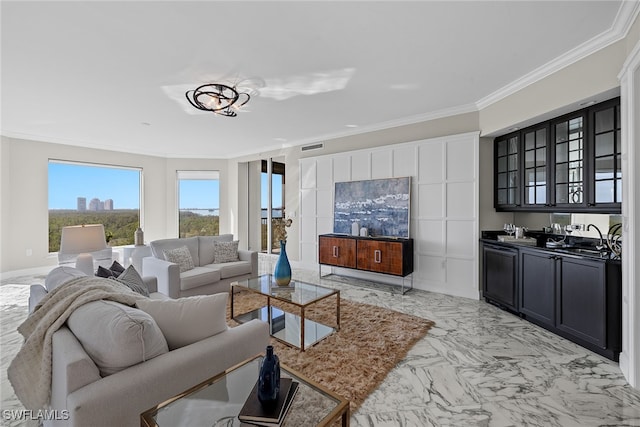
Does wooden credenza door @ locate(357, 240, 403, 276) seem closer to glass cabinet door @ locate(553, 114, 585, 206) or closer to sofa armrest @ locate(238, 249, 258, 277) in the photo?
sofa armrest @ locate(238, 249, 258, 277)

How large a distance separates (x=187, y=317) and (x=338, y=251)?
369 centimetres

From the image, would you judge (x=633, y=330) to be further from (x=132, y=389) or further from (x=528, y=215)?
(x=132, y=389)

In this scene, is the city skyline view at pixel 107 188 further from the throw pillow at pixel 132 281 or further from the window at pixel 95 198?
the throw pillow at pixel 132 281

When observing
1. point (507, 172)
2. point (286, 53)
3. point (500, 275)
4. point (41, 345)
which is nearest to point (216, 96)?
point (286, 53)

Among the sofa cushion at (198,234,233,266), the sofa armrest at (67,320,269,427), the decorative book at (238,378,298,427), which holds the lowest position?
the decorative book at (238,378,298,427)

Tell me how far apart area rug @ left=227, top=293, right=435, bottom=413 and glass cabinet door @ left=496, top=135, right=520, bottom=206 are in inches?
84.0

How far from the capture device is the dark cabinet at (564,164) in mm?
2732

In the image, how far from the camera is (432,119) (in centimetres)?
452

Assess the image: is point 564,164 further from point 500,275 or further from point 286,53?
point 286,53

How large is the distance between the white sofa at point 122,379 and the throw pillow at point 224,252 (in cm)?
308

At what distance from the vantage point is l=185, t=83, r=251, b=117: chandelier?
3232 mm

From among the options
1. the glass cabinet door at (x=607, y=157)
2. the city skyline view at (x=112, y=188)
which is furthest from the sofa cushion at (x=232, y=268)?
the glass cabinet door at (x=607, y=157)

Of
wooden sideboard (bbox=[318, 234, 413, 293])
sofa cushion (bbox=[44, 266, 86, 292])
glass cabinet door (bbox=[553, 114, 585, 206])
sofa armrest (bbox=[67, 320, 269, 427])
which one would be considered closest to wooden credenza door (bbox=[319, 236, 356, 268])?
wooden sideboard (bbox=[318, 234, 413, 293])

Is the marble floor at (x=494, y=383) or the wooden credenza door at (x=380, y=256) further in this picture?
the wooden credenza door at (x=380, y=256)
